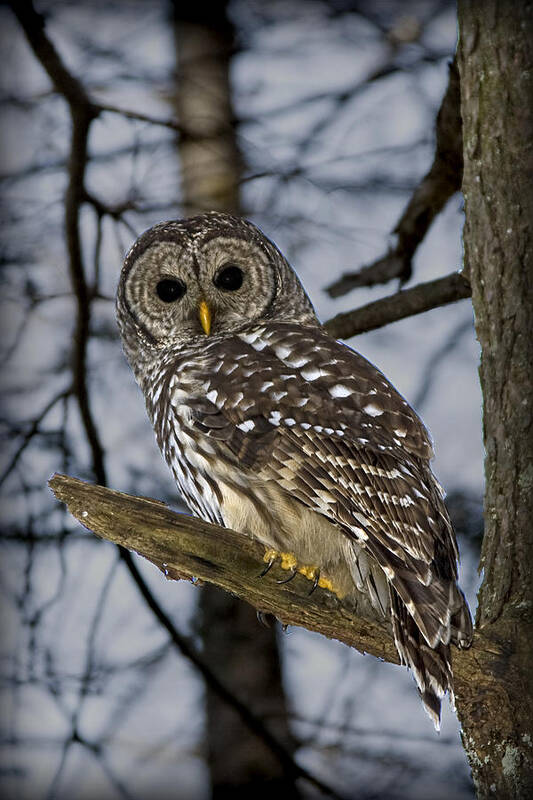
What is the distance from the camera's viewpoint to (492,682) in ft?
8.36

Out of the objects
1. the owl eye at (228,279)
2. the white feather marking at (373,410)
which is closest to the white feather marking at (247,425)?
the white feather marking at (373,410)

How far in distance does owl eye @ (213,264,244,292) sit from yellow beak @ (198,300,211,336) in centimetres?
12

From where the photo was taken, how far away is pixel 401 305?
3.60m

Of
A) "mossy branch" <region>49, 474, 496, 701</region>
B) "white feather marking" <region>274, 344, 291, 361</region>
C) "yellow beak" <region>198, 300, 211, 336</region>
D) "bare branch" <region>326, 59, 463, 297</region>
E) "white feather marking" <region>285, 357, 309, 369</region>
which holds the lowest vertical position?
"mossy branch" <region>49, 474, 496, 701</region>

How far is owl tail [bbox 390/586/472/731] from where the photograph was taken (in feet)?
8.06

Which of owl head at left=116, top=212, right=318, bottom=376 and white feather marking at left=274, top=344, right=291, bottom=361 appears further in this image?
owl head at left=116, top=212, right=318, bottom=376

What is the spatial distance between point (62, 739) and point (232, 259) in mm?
1806

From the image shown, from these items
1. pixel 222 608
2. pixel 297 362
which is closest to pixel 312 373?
pixel 297 362

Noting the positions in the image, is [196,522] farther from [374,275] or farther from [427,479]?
[374,275]

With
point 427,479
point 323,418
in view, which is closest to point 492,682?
point 427,479

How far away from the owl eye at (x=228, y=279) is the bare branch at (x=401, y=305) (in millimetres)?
365

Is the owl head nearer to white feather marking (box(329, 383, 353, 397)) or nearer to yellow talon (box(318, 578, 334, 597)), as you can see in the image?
white feather marking (box(329, 383, 353, 397))

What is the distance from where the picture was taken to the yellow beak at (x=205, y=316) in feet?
11.3

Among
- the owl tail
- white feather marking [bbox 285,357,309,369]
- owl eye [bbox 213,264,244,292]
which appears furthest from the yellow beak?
the owl tail
